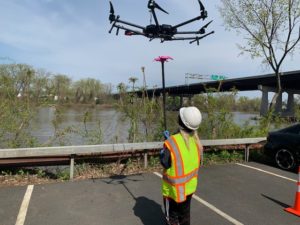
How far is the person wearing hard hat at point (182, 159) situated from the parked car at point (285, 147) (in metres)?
5.78

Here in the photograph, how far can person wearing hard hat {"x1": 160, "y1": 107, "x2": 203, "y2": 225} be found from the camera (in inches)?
133

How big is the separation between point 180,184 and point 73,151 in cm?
403

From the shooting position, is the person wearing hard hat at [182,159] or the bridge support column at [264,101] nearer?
the person wearing hard hat at [182,159]

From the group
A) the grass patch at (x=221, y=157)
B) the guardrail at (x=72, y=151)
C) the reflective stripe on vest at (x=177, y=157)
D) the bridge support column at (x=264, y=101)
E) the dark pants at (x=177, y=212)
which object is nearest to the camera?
the reflective stripe on vest at (x=177, y=157)

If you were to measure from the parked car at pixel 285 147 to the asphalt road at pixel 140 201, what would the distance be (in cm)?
108

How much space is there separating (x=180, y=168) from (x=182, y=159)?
11cm

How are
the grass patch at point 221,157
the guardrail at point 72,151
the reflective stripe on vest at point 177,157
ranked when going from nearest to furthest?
the reflective stripe on vest at point 177,157, the guardrail at point 72,151, the grass patch at point 221,157

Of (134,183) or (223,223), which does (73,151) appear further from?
(223,223)

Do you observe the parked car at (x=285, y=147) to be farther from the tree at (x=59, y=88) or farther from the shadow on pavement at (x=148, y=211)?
the tree at (x=59, y=88)

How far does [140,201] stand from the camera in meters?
5.60

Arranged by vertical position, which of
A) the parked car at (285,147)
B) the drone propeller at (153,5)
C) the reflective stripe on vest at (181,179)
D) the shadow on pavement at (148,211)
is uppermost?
the drone propeller at (153,5)

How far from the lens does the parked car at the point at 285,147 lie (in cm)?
830

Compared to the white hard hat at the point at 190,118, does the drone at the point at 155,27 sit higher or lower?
higher

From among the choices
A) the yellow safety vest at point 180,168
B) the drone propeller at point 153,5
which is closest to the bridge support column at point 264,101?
the drone propeller at point 153,5
